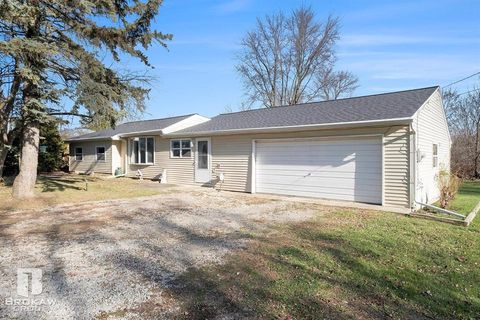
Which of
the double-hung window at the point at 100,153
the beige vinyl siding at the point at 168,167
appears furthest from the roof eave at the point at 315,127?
the double-hung window at the point at 100,153

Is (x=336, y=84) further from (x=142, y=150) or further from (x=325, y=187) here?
(x=325, y=187)

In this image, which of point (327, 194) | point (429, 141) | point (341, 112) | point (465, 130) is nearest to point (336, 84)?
point (465, 130)

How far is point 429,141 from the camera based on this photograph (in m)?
10.3

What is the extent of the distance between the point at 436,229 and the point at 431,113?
5.52 metres

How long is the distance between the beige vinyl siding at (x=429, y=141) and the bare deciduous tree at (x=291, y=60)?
18.7 metres

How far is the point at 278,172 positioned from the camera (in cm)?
1142

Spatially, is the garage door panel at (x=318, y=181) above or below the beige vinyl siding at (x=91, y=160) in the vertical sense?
below

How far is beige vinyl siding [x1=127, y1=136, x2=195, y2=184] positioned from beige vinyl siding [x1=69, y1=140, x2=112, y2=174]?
9.55 ft

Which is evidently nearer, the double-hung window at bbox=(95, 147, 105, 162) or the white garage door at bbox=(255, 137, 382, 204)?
the white garage door at bbox=(255, 137, 382, 204)

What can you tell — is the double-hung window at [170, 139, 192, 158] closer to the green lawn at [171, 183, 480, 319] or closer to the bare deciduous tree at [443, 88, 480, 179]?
the green lawn at [171, 183, 480, 319]

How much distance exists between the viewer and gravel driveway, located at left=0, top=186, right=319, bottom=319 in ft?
10.3

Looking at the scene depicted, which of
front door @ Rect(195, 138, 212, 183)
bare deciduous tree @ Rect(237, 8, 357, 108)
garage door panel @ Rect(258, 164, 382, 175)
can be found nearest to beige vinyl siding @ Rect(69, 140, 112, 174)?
front door @ Rect(195, 138, 212, 183)

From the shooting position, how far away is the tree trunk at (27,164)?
9.74 m

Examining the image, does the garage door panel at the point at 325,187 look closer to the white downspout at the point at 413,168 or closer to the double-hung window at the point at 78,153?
the white downspout at the point at 413,168
